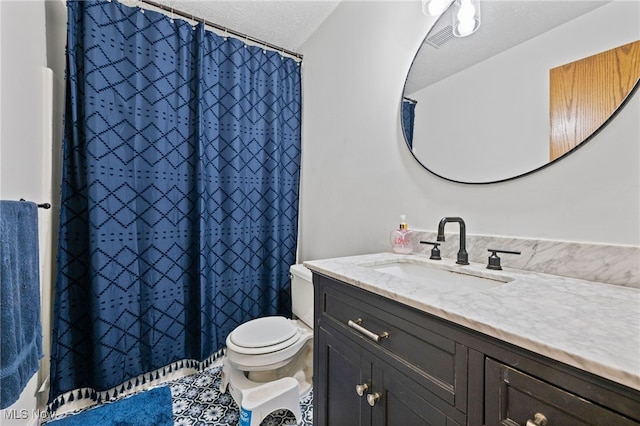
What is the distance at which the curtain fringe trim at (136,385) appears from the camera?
54.6 inches

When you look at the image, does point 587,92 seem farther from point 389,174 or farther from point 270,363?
point 270,363

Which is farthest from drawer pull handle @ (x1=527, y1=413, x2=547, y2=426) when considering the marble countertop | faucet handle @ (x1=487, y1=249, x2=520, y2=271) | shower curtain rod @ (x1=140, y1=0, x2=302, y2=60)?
shower curtain rod @ (x1=140, y1=0, x2=302, y2=60)

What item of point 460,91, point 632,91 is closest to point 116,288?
point 460,91

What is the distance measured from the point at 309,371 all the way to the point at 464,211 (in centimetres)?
121

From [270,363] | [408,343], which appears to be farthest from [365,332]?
[270,363]

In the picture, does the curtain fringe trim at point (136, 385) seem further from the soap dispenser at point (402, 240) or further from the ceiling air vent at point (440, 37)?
the ceiling air vent at point (440, 37)

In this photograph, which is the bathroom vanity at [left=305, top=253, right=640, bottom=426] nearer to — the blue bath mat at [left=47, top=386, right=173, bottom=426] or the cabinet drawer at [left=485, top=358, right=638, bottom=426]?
the cabinet drawer at [left=485, top=358, right=638, bottom=426]

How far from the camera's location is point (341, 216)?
171 centimetres

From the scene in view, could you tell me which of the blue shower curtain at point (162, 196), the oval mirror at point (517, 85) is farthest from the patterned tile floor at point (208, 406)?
the oval mirror at point (517, 85)

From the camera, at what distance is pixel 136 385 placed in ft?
5.03

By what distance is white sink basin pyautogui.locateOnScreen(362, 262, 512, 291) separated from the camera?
0.85 metres

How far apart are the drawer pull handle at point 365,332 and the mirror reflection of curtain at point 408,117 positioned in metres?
0.86

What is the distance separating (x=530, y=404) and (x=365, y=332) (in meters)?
0.37

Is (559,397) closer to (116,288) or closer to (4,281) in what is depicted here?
(4,281)
